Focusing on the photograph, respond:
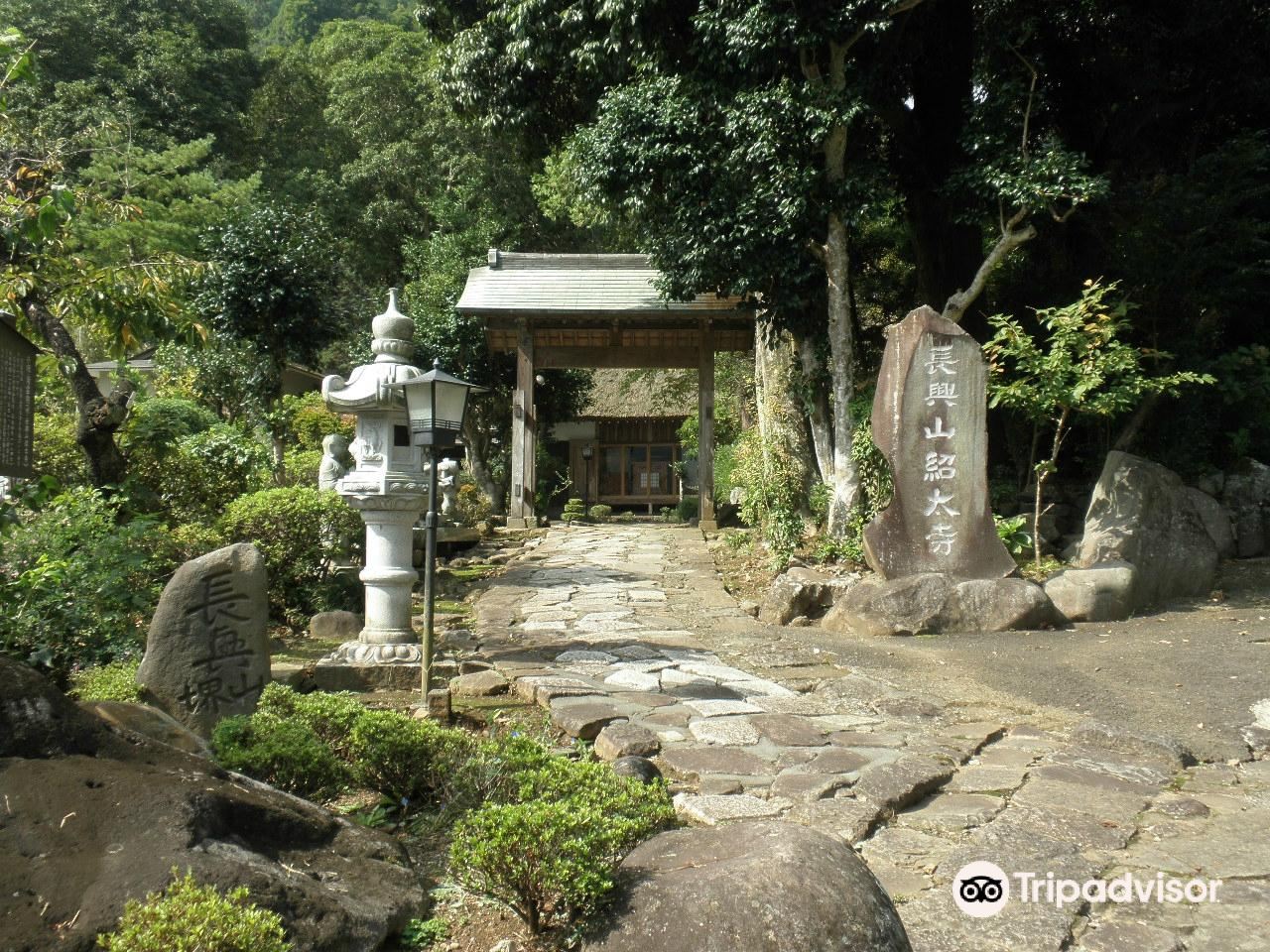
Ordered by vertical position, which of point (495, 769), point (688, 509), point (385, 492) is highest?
point (385, 492)

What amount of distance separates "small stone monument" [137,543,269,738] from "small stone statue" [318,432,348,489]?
22.0 ft

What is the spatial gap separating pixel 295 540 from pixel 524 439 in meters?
8.24

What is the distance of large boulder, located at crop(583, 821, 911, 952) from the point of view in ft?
8.50

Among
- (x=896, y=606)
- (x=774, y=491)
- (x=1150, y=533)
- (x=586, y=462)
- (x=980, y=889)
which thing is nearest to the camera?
(x=980, y=889)

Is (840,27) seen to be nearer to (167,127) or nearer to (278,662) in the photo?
(278,662)

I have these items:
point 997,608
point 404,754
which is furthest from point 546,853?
point 997,608

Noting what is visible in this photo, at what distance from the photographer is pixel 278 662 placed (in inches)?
282

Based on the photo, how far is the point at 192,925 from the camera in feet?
7.69

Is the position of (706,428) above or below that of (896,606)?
above

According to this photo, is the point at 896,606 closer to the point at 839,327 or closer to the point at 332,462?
the point at 839,327

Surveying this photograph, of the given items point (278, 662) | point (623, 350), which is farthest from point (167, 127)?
point (278, 662)

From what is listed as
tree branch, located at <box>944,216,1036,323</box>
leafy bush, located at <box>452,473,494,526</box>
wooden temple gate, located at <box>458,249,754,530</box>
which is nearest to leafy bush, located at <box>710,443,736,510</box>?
wooden temple gate, located at <box>458,249,754,530</box>

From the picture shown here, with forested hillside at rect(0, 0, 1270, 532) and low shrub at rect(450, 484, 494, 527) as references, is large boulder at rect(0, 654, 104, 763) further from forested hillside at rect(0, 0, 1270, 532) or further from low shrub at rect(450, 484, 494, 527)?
low shrub at rect(450, 484, 494, 527)

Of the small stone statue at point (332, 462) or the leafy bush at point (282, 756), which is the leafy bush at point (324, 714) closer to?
the leafy bush at point (282, 756)
